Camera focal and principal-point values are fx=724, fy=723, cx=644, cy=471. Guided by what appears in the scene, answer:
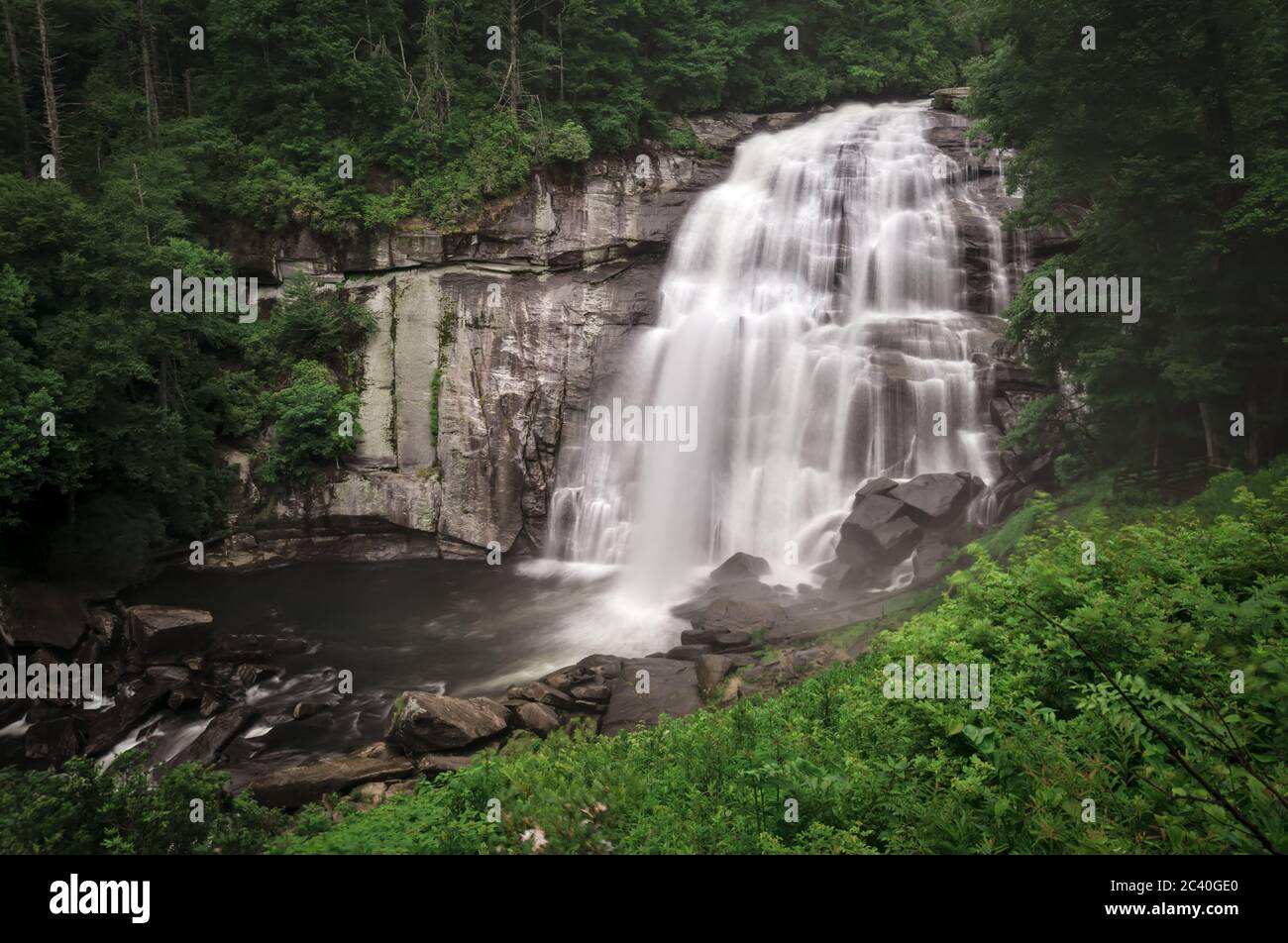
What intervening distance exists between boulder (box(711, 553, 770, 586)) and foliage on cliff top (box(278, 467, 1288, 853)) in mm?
9607

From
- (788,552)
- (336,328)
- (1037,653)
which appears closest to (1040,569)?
(1037,653)

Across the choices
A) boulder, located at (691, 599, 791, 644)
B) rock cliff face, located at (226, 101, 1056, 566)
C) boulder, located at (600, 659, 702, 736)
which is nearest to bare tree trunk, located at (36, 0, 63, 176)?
rock cliff face, located at (226, 101, 1056, 566)

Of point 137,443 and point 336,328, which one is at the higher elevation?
point 336,328

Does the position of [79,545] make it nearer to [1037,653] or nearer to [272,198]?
[272,198]

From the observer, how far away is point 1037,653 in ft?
19.4

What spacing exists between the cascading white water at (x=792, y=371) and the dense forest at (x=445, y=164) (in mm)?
3633

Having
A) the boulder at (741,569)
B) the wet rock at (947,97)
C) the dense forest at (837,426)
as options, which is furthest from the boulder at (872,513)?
the wet rock at (947,97)

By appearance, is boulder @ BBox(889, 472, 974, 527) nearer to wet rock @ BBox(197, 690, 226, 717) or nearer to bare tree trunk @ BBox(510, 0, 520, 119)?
wet rock @ BBox(197, 690, 226, 717)

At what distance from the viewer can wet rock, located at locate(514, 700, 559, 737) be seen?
38.4 feet

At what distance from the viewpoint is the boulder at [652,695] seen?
11.9m

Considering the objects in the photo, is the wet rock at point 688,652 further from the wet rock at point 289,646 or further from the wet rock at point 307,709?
the wet rock at point 289,646

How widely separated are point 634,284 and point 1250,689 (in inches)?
838

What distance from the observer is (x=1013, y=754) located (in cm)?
471

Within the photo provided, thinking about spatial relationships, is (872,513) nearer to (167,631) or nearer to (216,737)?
(216,737)
